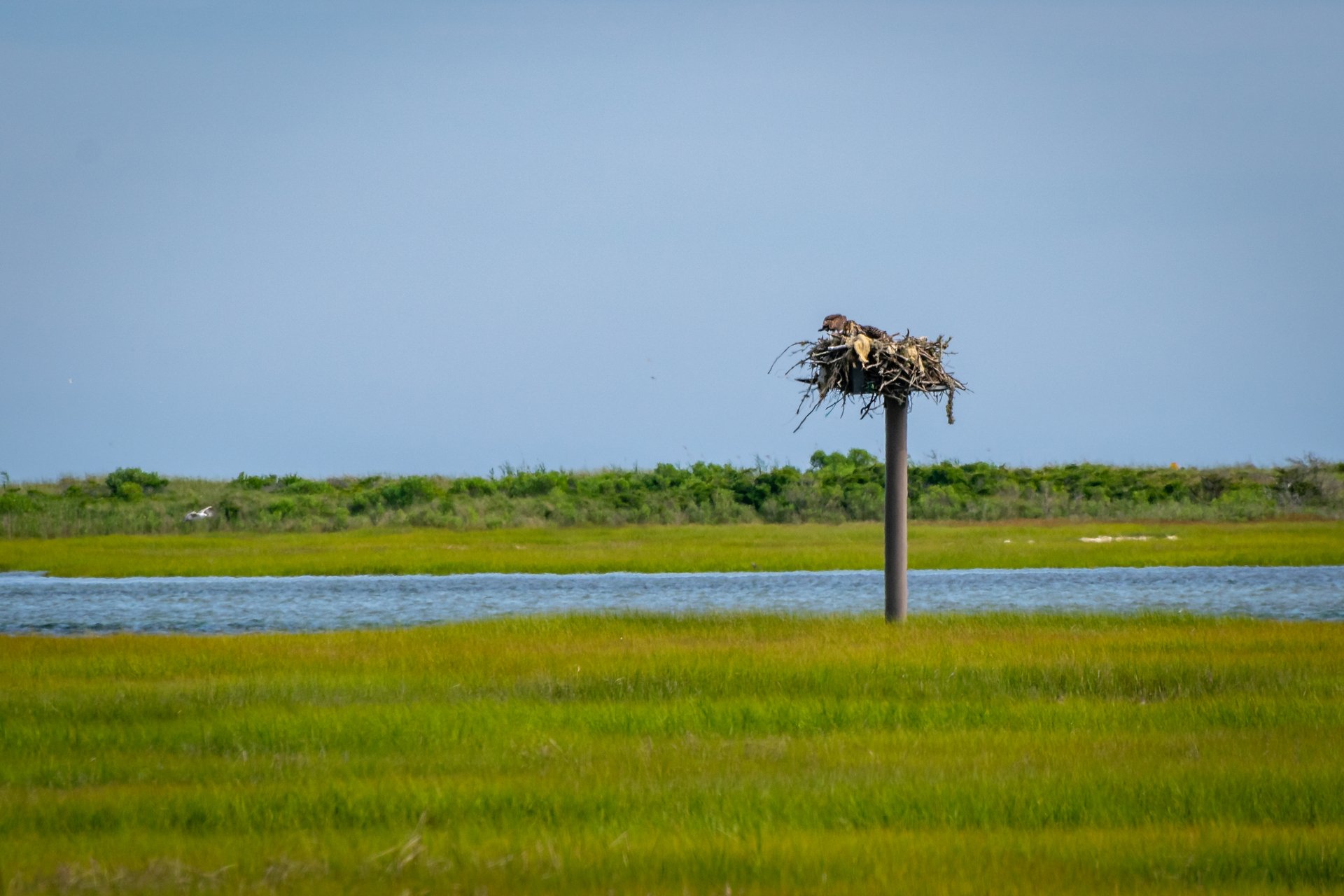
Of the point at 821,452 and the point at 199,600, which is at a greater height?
the point at 821,452

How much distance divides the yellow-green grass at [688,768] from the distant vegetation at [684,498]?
37.8 meters

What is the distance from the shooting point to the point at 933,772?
9.54m

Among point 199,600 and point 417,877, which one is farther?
point 199,600

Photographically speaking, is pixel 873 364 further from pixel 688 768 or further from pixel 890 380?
pixel 688 768

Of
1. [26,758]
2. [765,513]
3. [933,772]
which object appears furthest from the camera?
[765,513]

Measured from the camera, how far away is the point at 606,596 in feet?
100

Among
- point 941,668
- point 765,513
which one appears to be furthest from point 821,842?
point 765,513

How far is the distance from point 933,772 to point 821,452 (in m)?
61.9

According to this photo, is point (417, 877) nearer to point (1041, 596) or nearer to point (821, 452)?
point (1041, 596)

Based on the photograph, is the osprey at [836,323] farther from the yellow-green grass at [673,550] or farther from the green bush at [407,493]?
the green bush at [407,493]

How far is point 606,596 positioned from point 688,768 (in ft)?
68.1

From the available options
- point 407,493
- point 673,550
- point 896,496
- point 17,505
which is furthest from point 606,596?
point 17,505

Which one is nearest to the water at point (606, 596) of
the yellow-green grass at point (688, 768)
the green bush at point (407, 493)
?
the yellow-green grass at point (688, 768)

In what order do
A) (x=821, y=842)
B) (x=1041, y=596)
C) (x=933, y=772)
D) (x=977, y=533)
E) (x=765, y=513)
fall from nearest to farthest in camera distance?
(x=821, y=842), (x=933, y=772), (x=1041, y=596), (x=977, y=533), (x=765, y=513)
